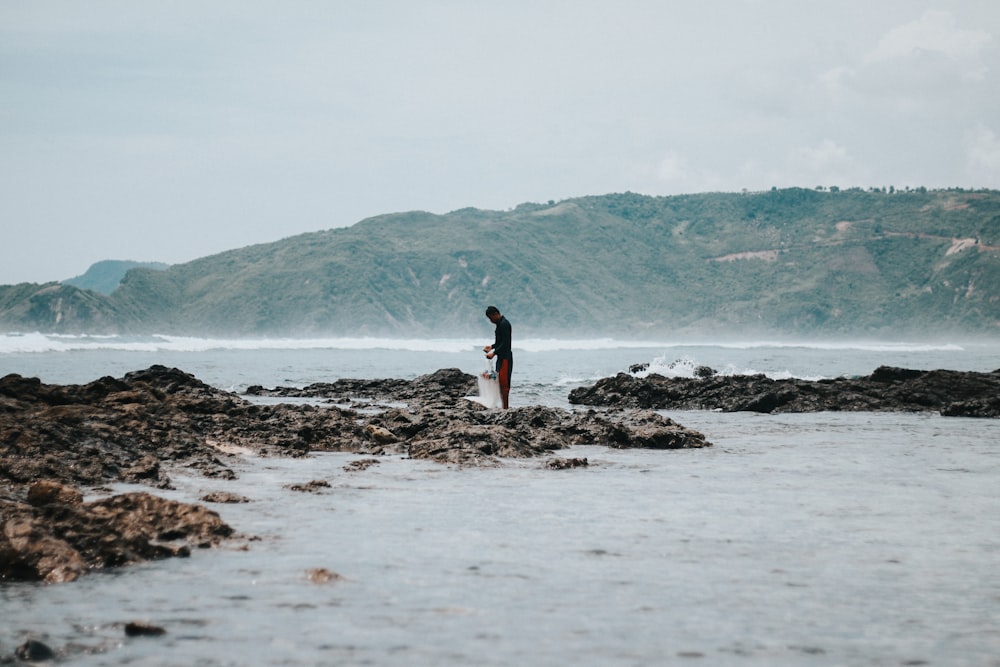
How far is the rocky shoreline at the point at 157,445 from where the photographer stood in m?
6.07

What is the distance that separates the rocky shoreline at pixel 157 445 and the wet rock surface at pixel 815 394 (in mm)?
4516

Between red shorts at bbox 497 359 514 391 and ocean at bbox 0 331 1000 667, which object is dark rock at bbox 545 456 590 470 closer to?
ocean at bbox 0 331 1000 667

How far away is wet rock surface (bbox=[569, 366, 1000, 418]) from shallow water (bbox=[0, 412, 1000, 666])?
11.2 metres

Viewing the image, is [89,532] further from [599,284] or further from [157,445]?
[599,284]

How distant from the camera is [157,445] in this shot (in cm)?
1152

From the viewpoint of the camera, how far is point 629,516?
787 centimetres

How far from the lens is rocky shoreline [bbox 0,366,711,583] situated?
239 inches

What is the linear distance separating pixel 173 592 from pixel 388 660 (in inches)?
67.7

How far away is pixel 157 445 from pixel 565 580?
7338 mm

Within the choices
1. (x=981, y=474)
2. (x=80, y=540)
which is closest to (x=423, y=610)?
(x=80, y=540)

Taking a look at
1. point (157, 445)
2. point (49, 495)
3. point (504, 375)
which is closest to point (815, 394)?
point (504, 375)

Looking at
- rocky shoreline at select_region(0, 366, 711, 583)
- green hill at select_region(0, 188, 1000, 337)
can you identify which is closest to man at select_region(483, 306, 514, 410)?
rocky shoreline at select_region(0, 366, 711, 583)

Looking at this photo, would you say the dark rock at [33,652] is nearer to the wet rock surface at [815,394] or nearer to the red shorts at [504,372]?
→ the red shorts at [504,372]

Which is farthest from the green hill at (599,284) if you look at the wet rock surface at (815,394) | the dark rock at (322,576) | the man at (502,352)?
the dark rock at (322,576)
